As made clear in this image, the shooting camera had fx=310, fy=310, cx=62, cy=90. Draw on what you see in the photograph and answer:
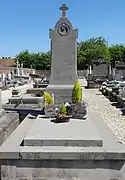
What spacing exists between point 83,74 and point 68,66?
5280cm

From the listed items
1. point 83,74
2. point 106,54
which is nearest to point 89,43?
point 106,54

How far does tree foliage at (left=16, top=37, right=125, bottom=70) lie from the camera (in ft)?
228

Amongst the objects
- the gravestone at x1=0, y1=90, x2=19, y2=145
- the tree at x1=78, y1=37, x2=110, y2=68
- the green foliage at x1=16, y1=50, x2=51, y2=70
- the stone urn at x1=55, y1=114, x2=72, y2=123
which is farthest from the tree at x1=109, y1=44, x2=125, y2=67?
the stone urn at x1=55, y1=114, x2=72, y2=123

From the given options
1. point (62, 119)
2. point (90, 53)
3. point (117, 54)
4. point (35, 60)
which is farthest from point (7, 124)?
point (117, 54)

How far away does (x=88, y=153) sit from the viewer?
15.0 ft

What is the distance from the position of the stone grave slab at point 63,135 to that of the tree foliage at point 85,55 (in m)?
62.8

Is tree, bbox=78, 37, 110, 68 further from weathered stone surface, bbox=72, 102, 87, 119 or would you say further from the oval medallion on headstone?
weathered stone surface, bbox=72, 102, 87, 119

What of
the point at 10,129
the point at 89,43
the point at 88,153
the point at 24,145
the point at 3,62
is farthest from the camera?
the point at 3,62

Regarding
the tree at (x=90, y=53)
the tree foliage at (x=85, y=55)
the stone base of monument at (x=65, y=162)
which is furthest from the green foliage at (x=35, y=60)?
the stone base of monument at (x=65, y=162)

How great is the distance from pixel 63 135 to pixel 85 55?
2567 inches

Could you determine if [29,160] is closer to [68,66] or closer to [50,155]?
[50,155]

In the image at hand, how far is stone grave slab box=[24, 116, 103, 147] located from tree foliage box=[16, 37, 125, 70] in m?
62.8

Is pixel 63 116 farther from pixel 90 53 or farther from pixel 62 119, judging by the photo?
pixel 90 53

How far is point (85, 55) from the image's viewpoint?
228 ft
